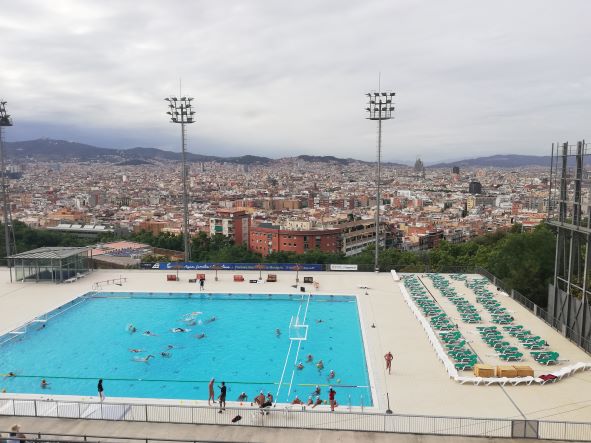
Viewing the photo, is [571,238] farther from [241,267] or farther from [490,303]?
[241,267]

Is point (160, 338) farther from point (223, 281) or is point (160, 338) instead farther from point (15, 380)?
point (223, 281)

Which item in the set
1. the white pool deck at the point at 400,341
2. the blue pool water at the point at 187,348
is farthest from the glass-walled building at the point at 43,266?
the blue pool water at the point at 187,348

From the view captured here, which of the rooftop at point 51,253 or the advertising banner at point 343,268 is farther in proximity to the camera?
the advertising banner at point 343,268

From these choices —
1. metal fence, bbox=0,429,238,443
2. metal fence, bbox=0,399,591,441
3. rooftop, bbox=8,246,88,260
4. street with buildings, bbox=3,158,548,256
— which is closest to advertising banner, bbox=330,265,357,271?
rooftop, bbox=8,246,88,260

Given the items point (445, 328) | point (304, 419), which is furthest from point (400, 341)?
point (304, 419)

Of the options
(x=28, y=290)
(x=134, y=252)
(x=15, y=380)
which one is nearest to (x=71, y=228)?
(x=134, y=252)

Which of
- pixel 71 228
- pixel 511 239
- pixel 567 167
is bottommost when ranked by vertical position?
pixel 71 228

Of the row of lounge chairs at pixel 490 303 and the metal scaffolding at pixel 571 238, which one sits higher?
the metal scaffolding at pixel 571 238

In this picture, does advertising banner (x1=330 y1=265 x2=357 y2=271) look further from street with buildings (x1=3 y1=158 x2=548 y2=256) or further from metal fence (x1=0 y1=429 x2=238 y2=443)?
street with buildings (x1=3 y1=158 x2=548 y2=256)

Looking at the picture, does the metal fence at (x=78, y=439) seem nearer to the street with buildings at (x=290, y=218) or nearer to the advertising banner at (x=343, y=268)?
the advertising banner at (x=343, y=268)
